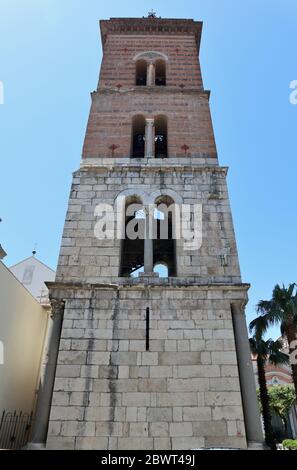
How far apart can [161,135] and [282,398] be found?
85.1 feet

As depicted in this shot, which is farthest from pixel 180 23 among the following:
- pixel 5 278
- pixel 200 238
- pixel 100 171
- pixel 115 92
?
pixel 5 278

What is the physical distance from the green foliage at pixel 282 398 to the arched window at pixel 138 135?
81.4 ft

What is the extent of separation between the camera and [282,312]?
13805 millimetres

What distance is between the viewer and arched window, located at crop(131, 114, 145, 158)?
1353 centimetres

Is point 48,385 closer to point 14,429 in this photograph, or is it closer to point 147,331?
point 147,331

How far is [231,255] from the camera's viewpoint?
9.53 meters

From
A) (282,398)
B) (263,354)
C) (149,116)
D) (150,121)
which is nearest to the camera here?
(150,121)

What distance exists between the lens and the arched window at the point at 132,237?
419 inches

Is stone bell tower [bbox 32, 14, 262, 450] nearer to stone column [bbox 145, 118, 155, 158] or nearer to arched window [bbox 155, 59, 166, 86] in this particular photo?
stone column [bbox 145, 118, 155, 158]

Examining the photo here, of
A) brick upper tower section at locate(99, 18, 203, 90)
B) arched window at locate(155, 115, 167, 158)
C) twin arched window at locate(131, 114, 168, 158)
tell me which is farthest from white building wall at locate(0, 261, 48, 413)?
brick upper tower section at locate(99, 18, 203, 90)

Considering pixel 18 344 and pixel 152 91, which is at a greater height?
pixel 152 91

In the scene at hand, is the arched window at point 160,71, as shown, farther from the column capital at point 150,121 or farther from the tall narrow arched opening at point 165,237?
the tall narrow arched opening at point 165,237

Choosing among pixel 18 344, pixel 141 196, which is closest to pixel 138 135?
pixel 141 196
